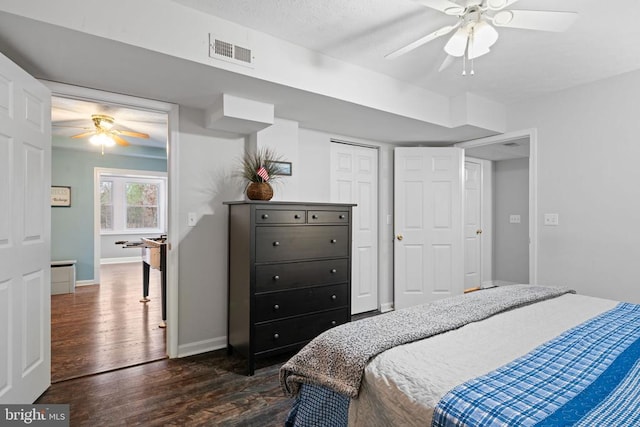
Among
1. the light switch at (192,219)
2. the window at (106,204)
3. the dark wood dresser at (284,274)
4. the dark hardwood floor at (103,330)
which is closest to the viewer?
the dark wood dresser at (284,274)

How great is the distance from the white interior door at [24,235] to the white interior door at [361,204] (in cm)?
254

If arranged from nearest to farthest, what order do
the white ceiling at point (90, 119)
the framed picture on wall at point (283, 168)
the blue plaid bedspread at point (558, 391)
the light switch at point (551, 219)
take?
the blue plaid bedspread at point (558, 391)
the framed picture on wall at point (283, 168)
the light switch at point (551, 219)
the white ceiling at point (90, 119)

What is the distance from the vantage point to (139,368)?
2629mm

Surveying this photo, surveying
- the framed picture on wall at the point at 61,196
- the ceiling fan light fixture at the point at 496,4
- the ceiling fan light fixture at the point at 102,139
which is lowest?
the framed picture on wall at the point at 61,196

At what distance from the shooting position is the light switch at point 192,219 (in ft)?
9.54

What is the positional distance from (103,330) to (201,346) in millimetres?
1280

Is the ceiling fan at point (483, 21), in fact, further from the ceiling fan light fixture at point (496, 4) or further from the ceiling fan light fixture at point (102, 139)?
the ceiling fan light fixture at point (102, 139)

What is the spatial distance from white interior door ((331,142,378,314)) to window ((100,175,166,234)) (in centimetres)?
599

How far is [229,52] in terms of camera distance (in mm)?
2154

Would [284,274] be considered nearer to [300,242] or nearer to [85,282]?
[300,242]

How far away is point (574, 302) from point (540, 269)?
5.05 feet

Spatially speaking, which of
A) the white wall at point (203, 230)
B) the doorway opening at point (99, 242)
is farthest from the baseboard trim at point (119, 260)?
the white wall at point (203, 230)

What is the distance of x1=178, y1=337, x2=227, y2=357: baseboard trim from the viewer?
2865 millimetres

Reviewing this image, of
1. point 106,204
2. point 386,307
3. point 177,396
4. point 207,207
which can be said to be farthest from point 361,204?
point 106,204
